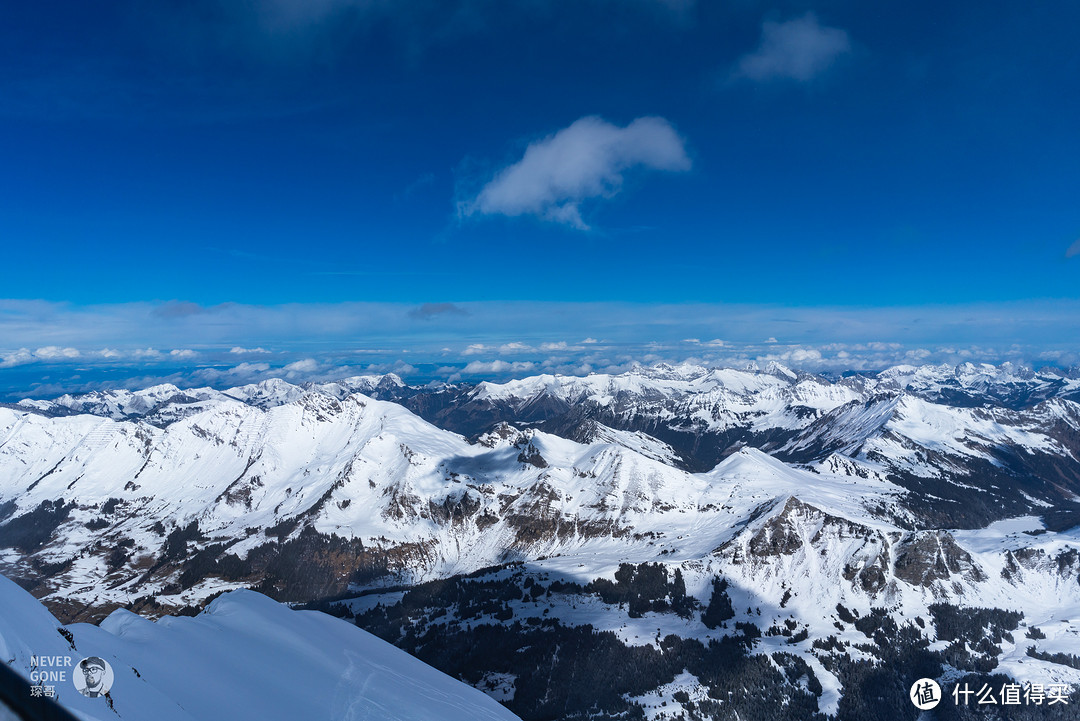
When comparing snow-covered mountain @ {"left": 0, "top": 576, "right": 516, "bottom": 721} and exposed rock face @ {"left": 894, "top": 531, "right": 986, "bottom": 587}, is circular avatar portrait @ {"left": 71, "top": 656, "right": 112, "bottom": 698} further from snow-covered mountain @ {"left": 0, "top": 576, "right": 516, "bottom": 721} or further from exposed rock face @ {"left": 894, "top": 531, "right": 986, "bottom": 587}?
exposed rock face @ {"left": 894, "top": 531, "right": 986, "bottom": 587}

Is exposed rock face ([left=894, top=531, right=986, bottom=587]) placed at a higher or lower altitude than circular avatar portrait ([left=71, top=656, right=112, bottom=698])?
lower

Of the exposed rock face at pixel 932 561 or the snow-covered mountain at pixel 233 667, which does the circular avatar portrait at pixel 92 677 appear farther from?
the exposed rock face at pixel 932 561

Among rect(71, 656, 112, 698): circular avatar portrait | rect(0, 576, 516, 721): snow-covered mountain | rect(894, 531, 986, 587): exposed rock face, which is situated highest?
rect(71, 656, 112, 698): circular avatar portrait

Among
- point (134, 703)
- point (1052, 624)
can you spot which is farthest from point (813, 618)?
point (134, 703)

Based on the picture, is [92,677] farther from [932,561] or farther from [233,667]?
[932,561]

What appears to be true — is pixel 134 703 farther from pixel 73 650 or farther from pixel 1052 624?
pixel 1052 624

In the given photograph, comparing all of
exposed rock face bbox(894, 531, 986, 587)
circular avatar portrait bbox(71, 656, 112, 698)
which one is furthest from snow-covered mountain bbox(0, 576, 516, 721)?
exposed rock face bbox(894, 531, 986, 587)
